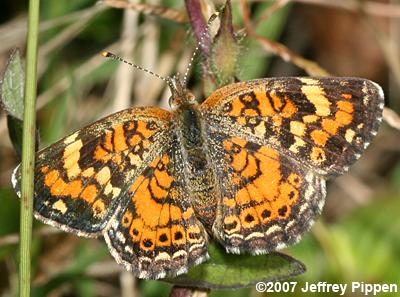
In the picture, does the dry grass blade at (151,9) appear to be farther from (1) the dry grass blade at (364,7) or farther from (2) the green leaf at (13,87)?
(1) the dry grass blade at (364,7)

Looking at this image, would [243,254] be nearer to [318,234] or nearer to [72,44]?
[318,234]

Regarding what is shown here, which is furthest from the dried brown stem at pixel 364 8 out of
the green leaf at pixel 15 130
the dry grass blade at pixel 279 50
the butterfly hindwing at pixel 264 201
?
the green leaf at pixel 15 130

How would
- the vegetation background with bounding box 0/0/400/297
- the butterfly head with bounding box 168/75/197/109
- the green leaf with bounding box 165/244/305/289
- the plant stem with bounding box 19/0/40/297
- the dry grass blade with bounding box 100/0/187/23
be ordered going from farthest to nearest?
the vegetation background with bounding box 0/0/400/297 < the dry grass blade with bounding box 100/0/187/23 < the butterfly head with bounding box 168/75/197/109 < the green leaf with bounding box 165/244/305/289 < the plant stem with bounding box 19/0/40/297

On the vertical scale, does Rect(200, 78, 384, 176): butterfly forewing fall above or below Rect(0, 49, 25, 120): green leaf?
below

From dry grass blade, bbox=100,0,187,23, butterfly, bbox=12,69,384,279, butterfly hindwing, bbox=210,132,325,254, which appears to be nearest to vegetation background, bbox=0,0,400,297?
dry grass blade, bbox=100,0,187,23

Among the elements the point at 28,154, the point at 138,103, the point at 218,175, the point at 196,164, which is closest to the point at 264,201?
Result: the point at 218,175

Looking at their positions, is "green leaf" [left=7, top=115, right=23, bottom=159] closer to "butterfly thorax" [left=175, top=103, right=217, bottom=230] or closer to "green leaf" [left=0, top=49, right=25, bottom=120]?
"green leaf" [left=0, top=49, right=25, bottom=120]

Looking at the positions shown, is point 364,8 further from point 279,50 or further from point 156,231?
point 156,231
